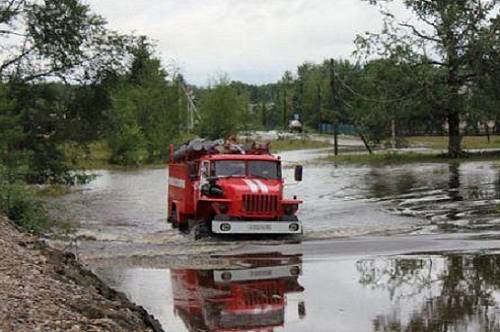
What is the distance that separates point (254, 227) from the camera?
20.0 meters

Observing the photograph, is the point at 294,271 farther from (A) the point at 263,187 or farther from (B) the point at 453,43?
(B) the point at 453,43

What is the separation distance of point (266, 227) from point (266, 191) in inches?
37.3

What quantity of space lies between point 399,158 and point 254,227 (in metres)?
40.9

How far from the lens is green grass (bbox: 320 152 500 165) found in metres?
55.3

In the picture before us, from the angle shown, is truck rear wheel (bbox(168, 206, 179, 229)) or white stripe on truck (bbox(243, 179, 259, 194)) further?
truck rear wheel (bbox(168, 206, 179, 229))

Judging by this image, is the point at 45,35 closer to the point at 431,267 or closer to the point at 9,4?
the point at 9,4

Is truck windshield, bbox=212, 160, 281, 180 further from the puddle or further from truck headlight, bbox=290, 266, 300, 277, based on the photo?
truck headlight, bbox=290, 266, 300, 277

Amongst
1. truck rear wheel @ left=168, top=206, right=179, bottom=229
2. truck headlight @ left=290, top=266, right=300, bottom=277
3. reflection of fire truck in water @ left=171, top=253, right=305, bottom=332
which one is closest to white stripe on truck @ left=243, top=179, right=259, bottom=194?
reflection of fire truck in water @ left=171, top=253, right=305, bottom=332

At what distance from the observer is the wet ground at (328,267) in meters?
11.0

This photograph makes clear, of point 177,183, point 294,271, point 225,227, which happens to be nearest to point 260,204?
point 225,227

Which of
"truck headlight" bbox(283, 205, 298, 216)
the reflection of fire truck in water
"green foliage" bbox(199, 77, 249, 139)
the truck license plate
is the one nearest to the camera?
the reflection of fire truck in water

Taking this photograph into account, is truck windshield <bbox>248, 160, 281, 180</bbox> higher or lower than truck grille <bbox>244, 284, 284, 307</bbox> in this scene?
higher

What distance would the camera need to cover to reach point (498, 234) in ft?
66.3

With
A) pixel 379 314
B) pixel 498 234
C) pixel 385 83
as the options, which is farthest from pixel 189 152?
pixel 385 83
